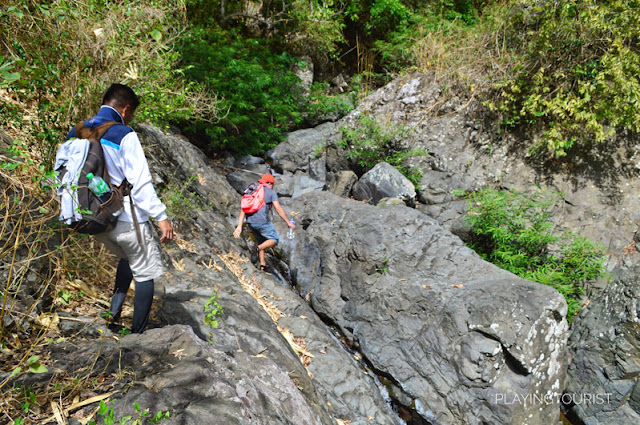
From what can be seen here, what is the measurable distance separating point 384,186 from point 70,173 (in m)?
7.32

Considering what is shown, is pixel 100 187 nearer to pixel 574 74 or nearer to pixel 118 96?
pixel 118 96

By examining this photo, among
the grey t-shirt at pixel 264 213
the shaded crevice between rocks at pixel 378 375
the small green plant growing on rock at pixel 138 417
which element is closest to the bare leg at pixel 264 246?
the grey t-shirt at pixel 264 213

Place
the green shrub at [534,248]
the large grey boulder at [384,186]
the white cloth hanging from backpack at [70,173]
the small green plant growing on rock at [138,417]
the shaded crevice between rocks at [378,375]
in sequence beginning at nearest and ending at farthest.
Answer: the small green plant growing on rock at [138,417] < the white cloth hanging from backpack at [70,173] < the shaded crevice between rocks at [378,375] < the green shrub at [534,248] < the large grey boulder at [384,186]

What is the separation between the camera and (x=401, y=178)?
8.97 metres

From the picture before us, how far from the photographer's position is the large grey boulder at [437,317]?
496cm

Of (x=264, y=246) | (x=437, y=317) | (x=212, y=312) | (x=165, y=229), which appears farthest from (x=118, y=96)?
(x=437, y=317)

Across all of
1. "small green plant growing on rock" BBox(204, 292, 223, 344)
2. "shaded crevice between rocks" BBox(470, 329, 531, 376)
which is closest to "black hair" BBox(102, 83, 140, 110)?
"small green plant growing on rock" BBox(204, 292, 223, 344)

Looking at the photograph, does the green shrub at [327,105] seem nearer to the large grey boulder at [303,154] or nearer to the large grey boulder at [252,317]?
the large grey boulder at [303,154]

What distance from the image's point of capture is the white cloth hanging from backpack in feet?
7.42

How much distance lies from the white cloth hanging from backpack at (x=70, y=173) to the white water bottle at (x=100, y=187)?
0.08 metres

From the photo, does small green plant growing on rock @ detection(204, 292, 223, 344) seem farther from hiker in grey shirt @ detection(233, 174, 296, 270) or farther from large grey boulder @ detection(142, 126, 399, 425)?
hiker in grey shirt @ detection(233, 174, 296, 270)

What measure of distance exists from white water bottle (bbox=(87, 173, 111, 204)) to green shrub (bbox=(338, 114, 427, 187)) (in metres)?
8.18

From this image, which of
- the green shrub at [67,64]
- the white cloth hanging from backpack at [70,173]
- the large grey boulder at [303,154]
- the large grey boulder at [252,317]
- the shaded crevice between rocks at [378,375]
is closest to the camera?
the white cloth hanging from backpack at [70,173]

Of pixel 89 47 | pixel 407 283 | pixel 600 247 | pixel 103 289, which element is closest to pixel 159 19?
pixel 89 47
